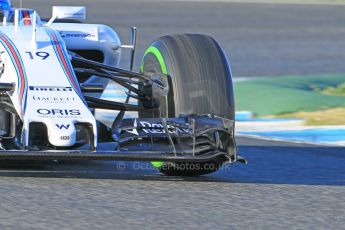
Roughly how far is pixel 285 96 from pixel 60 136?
6.13m

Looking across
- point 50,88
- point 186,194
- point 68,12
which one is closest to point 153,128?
point 186,194

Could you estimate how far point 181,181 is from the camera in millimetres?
6262

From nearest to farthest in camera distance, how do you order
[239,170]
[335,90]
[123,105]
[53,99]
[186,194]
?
[186,194], [53,99], [123,105], [239,170], [335,90]

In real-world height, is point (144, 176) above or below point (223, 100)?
below

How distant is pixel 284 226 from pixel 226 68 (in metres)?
1.66

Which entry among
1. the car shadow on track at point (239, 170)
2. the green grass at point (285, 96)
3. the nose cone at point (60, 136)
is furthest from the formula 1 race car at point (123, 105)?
the green grass at point (285, 96)

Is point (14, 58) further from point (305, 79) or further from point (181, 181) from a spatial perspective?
point (305, 79)

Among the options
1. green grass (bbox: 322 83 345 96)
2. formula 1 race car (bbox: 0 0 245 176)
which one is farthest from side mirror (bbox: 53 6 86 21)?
green grass (bbox: 322 83 345 96)

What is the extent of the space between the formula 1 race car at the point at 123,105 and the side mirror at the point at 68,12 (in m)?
0.20

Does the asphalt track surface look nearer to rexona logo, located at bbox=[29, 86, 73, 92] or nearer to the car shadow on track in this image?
the car shadow on track

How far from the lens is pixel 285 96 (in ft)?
38.0

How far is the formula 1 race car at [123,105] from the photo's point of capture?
5.82 meters

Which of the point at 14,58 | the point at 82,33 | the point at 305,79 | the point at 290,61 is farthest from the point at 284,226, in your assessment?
the point at 290,61

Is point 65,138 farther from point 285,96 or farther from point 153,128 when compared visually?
point 285,96
